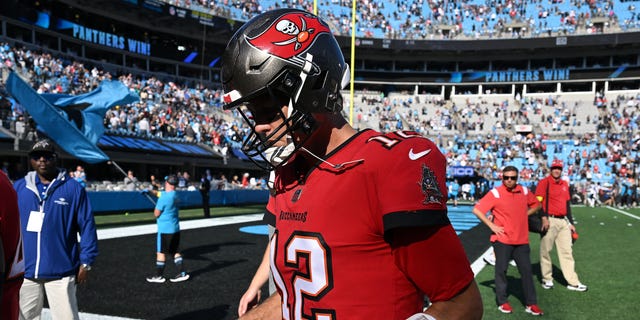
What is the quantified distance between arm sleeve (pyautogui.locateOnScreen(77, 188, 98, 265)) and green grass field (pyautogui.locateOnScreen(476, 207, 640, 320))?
4.37 meters

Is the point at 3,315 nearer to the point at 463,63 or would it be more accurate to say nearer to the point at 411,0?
the point at 463,63

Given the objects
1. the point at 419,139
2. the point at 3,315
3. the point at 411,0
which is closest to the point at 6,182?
the point at 3,315

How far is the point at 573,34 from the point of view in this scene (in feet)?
161

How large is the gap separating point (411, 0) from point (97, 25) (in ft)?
122

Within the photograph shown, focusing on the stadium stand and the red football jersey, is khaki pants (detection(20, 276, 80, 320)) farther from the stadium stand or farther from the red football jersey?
the stadium stand

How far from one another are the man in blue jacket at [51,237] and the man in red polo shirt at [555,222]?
20.6 feet

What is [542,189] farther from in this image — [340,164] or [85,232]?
[340,164]

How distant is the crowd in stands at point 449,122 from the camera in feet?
84.0

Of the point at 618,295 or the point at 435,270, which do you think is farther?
the point at 618,295

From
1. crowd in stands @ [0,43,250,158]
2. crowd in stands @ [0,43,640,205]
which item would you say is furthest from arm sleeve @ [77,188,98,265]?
crowd in stands @ [0,43,640,205]

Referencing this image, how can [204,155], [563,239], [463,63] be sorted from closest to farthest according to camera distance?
[563,239], [204,155], [463,63]

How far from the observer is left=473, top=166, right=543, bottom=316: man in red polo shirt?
19.3 feet

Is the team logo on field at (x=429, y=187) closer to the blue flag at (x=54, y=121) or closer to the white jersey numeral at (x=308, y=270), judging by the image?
the white jersey numeral at (x=308, y=270)

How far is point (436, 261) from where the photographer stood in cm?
131
